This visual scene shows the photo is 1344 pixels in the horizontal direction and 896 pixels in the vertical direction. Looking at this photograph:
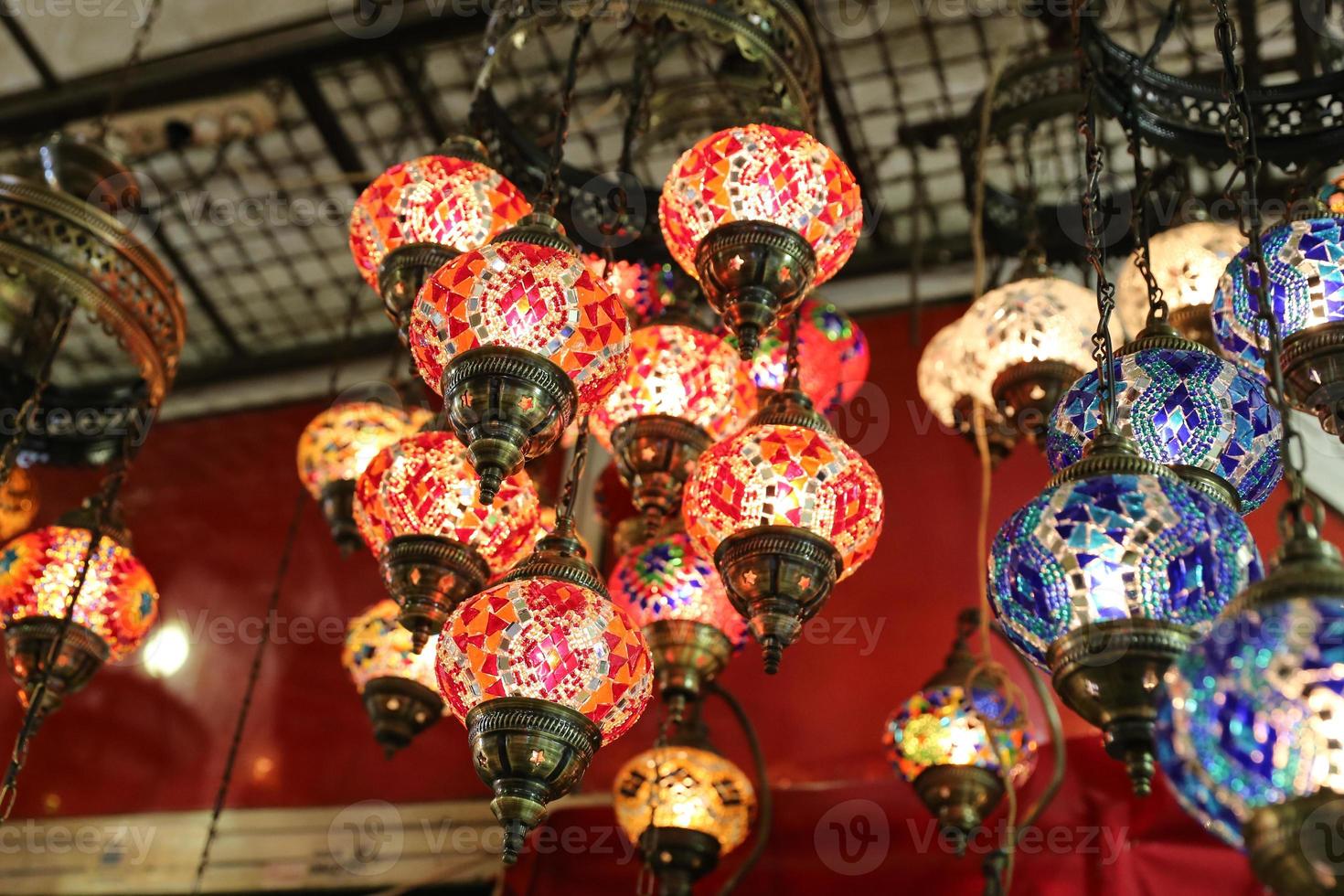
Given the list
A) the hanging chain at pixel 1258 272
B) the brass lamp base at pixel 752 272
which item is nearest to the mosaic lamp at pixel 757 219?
the brass lamp base at pixel 752 272

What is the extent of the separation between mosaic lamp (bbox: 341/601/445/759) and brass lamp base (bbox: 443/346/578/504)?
1035mm

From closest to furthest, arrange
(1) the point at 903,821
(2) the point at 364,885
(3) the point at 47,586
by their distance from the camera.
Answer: (3) the point at 47,586 < (1) the point at 903,821 < (2) the point at 364,885

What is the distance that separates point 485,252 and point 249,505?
370cm

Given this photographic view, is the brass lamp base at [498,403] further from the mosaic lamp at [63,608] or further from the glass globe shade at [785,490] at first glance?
the mosaic lamp at [63,608]

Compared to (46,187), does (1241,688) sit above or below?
below

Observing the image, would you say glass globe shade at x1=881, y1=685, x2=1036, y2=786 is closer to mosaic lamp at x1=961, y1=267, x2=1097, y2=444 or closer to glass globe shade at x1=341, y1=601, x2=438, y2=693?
mosaic lamp at x1=961, y1=267, x2=1097, y2=444

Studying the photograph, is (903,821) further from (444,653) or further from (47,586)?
(47,586)

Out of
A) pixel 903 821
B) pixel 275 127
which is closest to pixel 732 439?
pixel 903 821

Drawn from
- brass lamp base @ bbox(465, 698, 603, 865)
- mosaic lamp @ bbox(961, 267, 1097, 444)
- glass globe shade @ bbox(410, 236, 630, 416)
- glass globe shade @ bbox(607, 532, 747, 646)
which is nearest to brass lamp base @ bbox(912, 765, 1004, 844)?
glass globe shade @ bbox(607, 532, 747, 646)

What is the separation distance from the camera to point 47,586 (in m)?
3.28

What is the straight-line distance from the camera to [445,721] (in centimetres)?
476

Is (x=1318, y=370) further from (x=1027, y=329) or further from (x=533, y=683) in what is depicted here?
A: (x=533, y=683)

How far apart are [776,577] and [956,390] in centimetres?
104

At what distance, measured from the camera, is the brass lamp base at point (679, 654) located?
9.08 feet
